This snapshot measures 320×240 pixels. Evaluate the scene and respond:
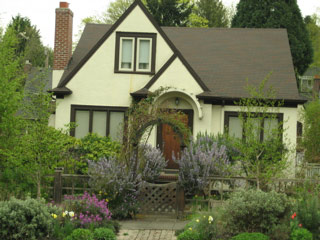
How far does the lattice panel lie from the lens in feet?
45.5

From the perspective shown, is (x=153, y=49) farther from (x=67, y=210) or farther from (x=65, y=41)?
(x=67, y=210)

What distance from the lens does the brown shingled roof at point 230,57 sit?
20031 millimetres

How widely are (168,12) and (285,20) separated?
9.25m

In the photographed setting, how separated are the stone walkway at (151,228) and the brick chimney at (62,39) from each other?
30.3 feet

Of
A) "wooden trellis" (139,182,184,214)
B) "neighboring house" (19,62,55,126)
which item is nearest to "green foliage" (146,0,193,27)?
"neighboring house" (19,62,55,126)

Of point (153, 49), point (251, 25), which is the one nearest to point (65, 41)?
point (153, 49)

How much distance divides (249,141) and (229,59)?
30.4 feet

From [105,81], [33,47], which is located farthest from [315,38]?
[105,81]

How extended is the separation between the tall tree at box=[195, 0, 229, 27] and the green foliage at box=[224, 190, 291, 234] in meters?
37.0

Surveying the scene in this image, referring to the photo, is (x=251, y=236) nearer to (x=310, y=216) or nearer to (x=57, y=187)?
(x=310, y=216)

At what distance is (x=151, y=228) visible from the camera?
1225 cm

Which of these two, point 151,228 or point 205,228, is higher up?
point 205,228

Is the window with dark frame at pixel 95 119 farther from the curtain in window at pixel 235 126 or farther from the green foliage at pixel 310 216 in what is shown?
the green foliage at pixel 310 216

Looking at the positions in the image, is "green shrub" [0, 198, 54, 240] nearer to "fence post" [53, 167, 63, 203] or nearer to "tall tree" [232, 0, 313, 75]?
"fence post" [53, 167, 63, 203]
